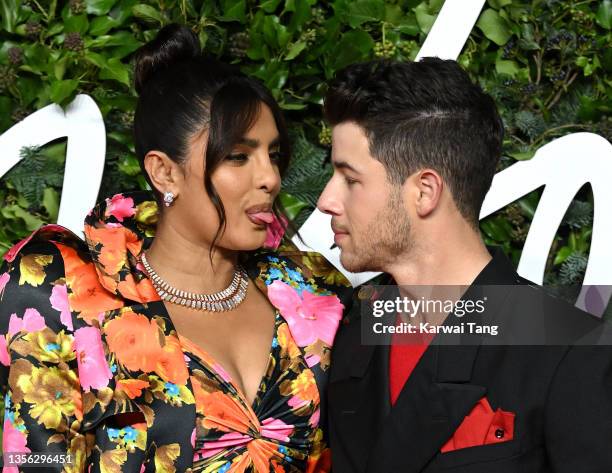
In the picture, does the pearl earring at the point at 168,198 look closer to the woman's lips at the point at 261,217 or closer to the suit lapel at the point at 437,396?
the woman's lips at the point at 261,217

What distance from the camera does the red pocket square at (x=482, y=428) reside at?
4.61ft

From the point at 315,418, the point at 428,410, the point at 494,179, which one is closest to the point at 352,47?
the point at 494,179

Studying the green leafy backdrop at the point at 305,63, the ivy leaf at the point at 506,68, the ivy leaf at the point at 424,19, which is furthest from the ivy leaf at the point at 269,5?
the ivy leaf at the point at 506,68

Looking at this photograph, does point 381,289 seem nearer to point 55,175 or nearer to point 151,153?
point 151,153

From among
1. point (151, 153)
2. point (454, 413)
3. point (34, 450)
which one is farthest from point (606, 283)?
point (34, 450)

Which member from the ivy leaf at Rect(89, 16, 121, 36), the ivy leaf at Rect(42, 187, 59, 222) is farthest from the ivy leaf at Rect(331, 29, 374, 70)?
the ivy leaf at Rect(42, 187, 59, 222)

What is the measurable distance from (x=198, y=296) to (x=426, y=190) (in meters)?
0.48

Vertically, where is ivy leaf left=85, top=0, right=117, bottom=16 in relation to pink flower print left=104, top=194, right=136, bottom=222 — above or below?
above

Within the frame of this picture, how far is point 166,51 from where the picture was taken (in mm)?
1809

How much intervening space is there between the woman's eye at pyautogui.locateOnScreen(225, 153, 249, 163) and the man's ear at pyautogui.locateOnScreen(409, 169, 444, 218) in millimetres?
325

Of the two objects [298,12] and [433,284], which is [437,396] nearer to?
[433,284]

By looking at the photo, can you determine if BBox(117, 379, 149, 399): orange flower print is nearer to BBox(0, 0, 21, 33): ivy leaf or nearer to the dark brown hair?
the dark brown hair

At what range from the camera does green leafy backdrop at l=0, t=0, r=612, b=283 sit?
2.17m

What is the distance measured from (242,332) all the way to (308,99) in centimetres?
68
